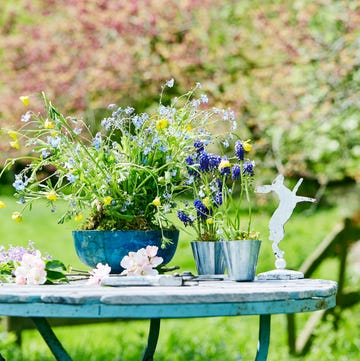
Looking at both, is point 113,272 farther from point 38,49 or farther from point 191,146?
point 38,49

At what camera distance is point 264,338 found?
259cm

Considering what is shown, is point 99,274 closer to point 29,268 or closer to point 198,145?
point 29,268

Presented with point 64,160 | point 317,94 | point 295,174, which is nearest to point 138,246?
point 64,160

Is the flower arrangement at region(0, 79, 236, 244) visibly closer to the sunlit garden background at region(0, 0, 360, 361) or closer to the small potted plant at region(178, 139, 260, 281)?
the small potted plant at region(178, 139, 260, 281)

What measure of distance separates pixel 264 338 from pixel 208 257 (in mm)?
450

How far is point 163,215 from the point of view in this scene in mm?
2918

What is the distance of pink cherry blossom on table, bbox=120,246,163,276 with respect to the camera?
2.80 meters

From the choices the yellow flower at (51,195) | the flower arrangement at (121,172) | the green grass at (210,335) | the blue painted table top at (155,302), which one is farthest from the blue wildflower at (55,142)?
the green grass at (210,335)

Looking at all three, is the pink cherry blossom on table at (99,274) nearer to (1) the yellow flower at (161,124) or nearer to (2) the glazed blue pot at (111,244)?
(2) the glazed blue pot at (111,244)

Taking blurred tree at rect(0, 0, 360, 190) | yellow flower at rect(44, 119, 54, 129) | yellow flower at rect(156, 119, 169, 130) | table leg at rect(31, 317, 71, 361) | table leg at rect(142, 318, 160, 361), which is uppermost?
blurred tree at rect(0, 0, 360, 190)

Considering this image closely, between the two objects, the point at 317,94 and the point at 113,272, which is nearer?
the point at 113,272

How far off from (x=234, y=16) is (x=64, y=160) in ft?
11.8

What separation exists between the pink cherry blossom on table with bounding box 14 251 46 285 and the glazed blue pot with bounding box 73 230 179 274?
0.25m

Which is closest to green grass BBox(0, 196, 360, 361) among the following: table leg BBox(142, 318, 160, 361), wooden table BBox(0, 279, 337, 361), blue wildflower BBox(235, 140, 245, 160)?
table leg BBox(142, 318, 160, 361)
